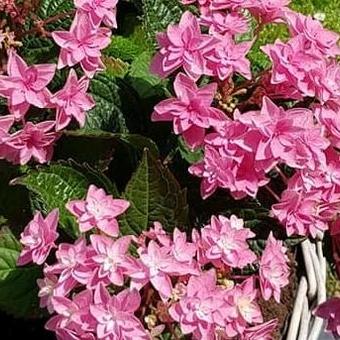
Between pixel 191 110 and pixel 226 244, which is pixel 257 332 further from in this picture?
pixel 191 110

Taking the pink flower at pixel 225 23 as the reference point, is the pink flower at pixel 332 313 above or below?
below

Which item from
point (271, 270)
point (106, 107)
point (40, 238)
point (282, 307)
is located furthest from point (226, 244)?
point (282, 307)

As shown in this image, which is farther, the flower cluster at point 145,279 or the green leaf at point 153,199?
the green leaf at point 153,199

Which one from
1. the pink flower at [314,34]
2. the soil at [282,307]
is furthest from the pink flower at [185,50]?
the soil at [282,307]

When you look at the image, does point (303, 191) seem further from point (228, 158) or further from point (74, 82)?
point (74, 82)

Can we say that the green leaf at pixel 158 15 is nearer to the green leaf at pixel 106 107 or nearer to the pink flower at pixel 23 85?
the green leaf at pixel 106 107

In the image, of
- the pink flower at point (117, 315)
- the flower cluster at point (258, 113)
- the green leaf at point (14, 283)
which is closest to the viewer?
the pink flower at point (117, 315)
